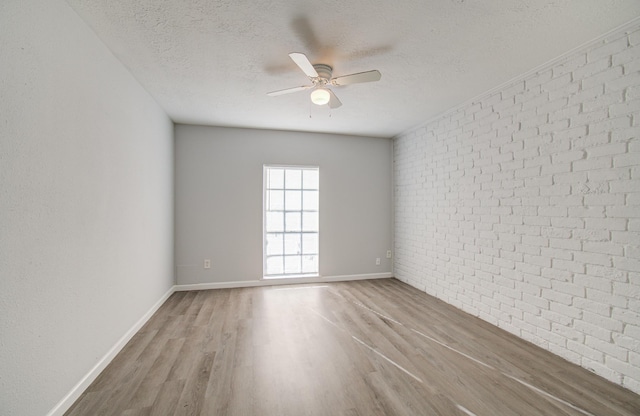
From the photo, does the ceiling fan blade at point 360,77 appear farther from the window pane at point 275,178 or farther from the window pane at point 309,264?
the window pane at point 309,264

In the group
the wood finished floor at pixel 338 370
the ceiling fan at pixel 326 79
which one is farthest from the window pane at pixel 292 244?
the ceiling fan at pixel 326 79

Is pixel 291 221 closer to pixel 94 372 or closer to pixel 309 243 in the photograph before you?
pixel 309 243

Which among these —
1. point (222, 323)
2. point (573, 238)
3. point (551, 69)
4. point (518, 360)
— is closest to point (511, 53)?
point (551, 69)

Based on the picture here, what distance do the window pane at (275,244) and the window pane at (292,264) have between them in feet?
0.58

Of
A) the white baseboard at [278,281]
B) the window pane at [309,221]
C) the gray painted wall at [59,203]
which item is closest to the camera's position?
the gray painted wall at [59,203]

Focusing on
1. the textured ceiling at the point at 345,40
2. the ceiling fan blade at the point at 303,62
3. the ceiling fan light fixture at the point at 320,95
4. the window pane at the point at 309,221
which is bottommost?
the window pane at the point at 309,221

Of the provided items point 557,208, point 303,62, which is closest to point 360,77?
point 303,62

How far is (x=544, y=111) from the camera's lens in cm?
242

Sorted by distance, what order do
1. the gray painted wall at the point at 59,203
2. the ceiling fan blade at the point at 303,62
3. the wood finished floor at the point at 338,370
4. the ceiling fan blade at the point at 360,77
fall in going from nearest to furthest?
the gray painted wall at the point at 59,203 < the wood finished floor at the point at 338,370 < the ceiling fan blade at the point at 303,62 < the ceiling fan blade at the point at 360,77

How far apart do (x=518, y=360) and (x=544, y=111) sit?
82.8 inches

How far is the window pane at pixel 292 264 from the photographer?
4715 millimetres

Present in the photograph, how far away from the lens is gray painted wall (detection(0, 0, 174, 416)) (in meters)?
1.30

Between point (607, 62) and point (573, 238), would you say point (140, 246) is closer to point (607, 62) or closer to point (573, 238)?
point (573, 238)

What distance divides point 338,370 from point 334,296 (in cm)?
180
